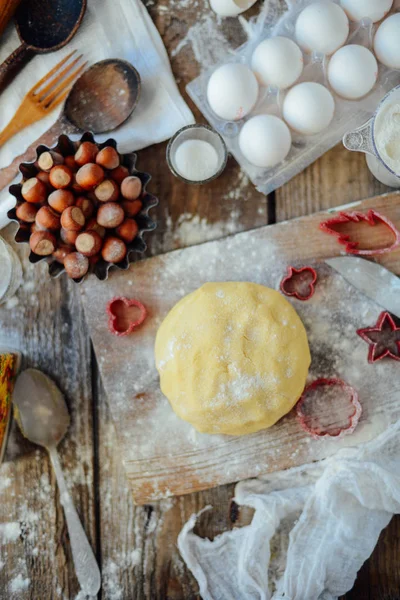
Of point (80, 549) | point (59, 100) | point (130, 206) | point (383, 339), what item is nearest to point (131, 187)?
point (130, 206)

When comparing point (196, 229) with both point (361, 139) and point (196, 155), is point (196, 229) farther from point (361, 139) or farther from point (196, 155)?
point (361, 139)

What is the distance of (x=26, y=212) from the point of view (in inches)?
36.3

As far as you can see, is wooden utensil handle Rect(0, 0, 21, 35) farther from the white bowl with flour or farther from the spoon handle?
the spoon handle

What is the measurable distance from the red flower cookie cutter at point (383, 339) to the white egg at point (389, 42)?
401 millimetres

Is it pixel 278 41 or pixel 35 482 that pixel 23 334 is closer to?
pixel 35 482

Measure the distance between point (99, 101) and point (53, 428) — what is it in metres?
0.54

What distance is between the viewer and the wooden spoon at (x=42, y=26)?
1.02 meters

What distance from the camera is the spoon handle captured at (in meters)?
1.02

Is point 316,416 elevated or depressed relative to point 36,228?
depressed

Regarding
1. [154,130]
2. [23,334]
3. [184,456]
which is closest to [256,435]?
[184,456]

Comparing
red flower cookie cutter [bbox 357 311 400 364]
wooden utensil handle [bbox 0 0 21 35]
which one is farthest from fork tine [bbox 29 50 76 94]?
red flower cookie cutter [bbox 357 311 400 364]

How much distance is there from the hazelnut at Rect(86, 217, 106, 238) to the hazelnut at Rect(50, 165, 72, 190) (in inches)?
2.6

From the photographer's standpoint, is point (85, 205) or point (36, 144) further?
point (36, 144)

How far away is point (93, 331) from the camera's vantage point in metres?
1.02
